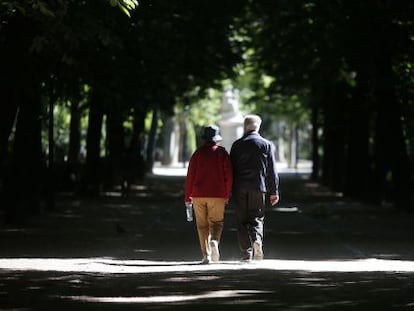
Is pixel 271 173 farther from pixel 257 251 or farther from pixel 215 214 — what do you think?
pixel 257 251

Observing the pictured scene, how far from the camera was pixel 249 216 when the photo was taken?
1479cm

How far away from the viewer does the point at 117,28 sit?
2112 centimetres

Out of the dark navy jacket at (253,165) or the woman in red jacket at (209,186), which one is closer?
the woman in red jacket at (209,186)

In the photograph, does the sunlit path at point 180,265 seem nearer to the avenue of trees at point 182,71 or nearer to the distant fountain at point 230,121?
the avenue of trees at point 182,71

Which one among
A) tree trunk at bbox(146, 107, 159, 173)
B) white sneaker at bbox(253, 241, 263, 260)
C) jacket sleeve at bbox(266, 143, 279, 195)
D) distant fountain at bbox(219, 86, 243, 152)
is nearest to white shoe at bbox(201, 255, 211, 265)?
white sneaker at bbox(253, 241, 263, 260)

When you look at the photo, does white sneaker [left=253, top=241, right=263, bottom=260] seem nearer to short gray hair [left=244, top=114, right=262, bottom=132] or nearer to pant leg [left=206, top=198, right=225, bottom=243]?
pant leg [left=206, top=198, right=225, bottom=243]

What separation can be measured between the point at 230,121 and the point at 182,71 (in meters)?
20.2

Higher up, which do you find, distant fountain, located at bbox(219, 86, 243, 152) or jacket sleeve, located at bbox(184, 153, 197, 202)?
distant fountain, located at bbox(219, 86, 243, 152)

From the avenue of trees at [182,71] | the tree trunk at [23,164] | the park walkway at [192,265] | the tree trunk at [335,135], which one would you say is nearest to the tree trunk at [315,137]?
the tree trunk at [335,135]

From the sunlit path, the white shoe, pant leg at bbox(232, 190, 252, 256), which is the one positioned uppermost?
pant leg at bbox(232, 190, 252, 256)

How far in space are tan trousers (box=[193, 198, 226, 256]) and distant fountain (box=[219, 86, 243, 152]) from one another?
38.2m

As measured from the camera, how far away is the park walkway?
10.9 meters

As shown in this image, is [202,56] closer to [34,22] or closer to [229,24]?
[229,24]

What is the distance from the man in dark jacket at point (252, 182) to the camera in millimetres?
14707
